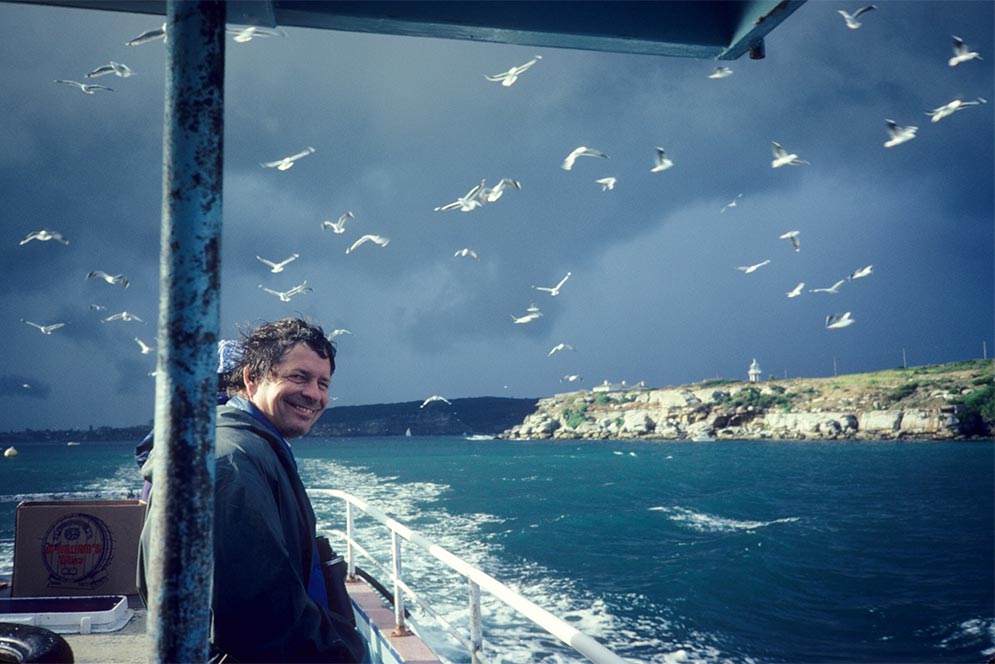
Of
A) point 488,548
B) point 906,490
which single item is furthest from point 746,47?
point 906,490

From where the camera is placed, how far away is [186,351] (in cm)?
122

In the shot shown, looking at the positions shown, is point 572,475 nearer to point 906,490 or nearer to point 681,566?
point 906,490

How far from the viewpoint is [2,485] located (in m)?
49.0

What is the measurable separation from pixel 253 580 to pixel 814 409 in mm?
107784

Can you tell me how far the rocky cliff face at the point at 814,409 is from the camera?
86.7 metres

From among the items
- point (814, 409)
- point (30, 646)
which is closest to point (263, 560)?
point (30, 646)

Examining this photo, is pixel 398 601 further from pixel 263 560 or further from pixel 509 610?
pixel 509 610

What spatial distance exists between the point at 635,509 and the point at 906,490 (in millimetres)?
18881

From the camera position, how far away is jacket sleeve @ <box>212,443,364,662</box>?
1744mm

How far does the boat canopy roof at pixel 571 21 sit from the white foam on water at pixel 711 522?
25470 mm

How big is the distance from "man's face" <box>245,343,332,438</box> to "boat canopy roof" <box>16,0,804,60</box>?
4.04ft

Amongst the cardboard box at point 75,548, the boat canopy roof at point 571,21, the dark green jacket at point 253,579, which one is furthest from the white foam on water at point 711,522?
the dark green jacket at point 253,579

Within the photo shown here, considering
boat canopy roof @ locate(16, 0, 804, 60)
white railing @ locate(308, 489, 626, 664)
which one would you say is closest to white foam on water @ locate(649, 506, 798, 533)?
white railing @ locate(308, 489, 626, 664)

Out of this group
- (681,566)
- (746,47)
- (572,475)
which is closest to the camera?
(746,47)
